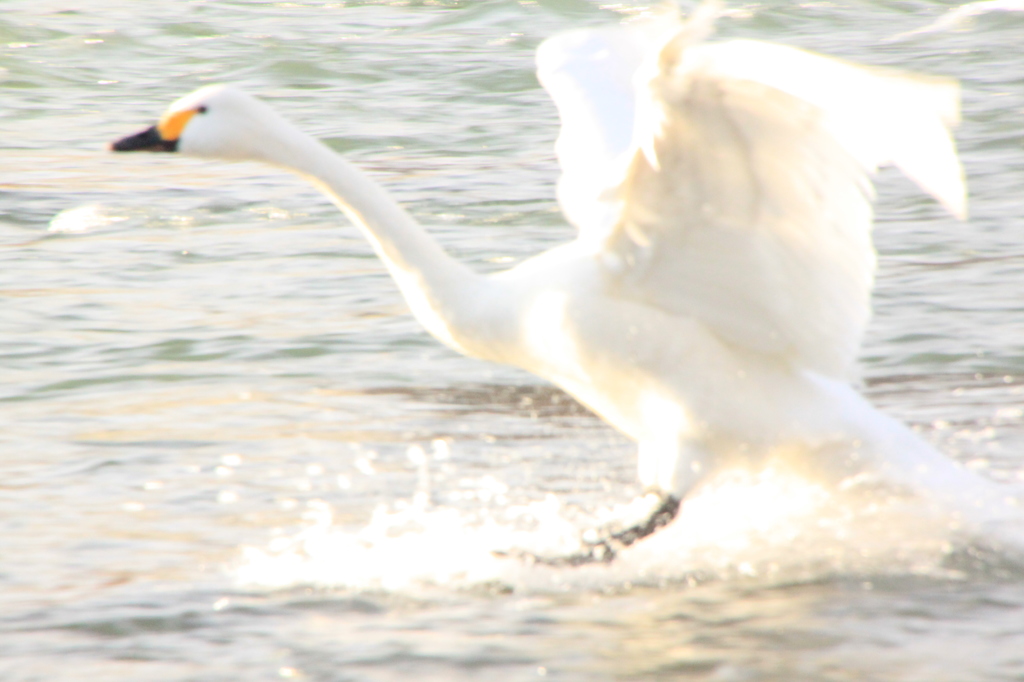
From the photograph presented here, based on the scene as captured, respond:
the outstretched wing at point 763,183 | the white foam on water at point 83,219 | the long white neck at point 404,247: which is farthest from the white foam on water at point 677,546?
the white foam on water at point 83,219

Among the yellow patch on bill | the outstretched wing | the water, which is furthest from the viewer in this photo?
the yellow patch on bill

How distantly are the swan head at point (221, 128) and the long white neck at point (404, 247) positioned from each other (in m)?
0.03

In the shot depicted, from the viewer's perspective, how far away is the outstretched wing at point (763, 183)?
10.8 feet

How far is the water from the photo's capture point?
13.1ft

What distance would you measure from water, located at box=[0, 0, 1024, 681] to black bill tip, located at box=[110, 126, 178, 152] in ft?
3.51

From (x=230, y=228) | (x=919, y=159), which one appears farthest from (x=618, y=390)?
(x=230, y=228)

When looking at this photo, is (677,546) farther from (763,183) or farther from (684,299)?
(763,183)

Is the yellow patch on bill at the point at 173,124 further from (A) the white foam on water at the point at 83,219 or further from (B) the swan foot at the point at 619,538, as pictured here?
(A) the white foam on water at the point at 83,219

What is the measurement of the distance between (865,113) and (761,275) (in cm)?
101

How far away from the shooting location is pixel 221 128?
4555 millimetres

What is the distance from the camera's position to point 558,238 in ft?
27.4

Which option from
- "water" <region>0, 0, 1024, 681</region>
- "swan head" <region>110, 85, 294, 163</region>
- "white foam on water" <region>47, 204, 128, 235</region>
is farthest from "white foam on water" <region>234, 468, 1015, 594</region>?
"white foam on water" <region>47, 204, 128, 235</region>

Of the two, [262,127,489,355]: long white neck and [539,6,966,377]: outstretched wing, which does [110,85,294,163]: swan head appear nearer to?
[262,127,489,355]: long white neck

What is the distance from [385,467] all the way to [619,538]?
3.28 feet
